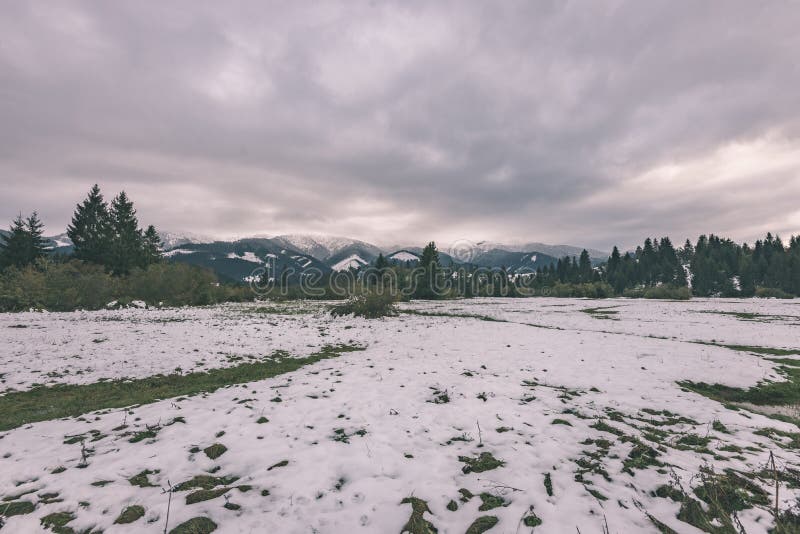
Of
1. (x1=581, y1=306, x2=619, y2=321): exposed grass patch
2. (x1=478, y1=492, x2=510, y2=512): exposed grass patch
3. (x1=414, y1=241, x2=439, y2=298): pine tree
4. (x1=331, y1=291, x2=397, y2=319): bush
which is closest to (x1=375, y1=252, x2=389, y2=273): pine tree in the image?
(x1=414, y1=241, x2=439, y2=298): pine tree

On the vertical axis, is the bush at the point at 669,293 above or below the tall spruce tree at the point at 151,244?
below

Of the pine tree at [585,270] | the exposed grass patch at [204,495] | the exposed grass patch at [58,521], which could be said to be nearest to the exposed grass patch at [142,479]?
the exposed grass patch at [58,521]

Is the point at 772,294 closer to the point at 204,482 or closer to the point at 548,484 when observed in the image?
the point at 548,484

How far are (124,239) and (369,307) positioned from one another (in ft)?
182

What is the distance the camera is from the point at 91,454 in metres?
6.19

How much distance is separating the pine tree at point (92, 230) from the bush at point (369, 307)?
49.8 m

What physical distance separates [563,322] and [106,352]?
3322cm

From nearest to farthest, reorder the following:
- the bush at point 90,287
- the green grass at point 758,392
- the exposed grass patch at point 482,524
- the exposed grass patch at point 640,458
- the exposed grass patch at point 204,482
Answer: the exposed grass patch at point 482,524 → the exposed grass patch at point 204,482 → the exposed grass patch at point 640,458 → the green grass at point 758,392 → the bush at point 90,287

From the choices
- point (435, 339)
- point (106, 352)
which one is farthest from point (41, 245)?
point (435, 339)

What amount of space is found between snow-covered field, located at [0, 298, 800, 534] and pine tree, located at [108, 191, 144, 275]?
2068 inches

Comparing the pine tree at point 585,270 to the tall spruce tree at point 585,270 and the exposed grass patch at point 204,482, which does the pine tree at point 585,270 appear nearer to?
the tall spruce tree at point 585,270

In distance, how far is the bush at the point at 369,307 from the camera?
3372cm

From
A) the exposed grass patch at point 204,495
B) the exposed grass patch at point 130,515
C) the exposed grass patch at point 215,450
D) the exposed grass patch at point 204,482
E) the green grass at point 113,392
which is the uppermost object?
the exposed grass patch at point 130,515

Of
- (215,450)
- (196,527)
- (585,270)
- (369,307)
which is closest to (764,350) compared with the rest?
(215,450)
